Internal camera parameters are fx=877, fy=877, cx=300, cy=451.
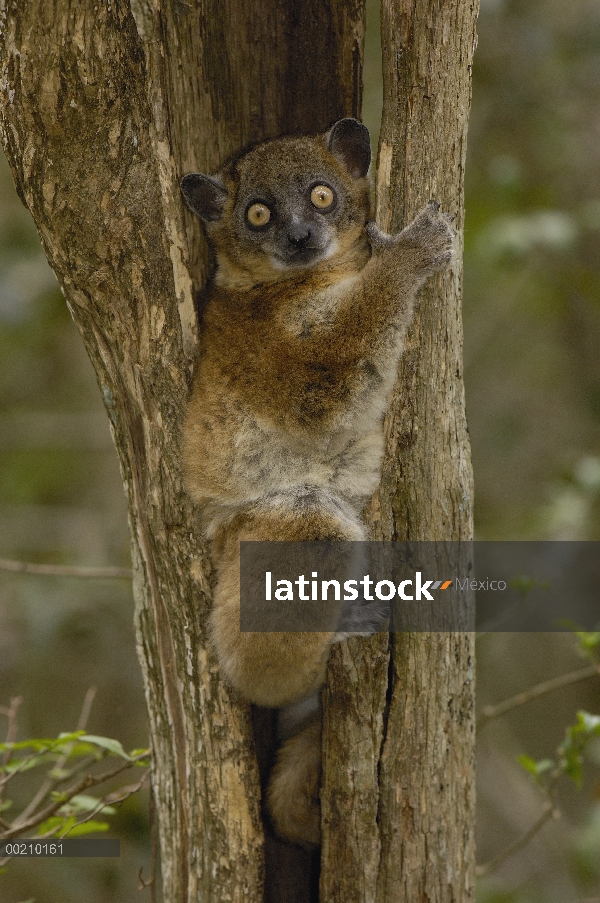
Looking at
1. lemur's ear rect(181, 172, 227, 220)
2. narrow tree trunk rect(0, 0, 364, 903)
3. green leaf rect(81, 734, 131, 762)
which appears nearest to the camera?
narrow tree trunk rect(0, 0, 364, 903)

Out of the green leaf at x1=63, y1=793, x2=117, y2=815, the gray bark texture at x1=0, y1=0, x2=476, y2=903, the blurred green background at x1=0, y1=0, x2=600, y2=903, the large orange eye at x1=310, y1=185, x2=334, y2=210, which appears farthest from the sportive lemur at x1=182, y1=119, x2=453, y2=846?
the blurred green background at x1=0, y1=0, x2=600, y2=903

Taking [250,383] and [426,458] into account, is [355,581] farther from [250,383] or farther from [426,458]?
[250,383]

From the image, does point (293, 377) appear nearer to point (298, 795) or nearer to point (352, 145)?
point (352, 145)

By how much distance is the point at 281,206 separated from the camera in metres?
3.88

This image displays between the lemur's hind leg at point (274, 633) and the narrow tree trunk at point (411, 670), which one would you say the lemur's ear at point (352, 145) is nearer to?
the narrow tree trunk at point (411, 670)

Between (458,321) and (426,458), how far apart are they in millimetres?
543

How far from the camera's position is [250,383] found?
3.61m

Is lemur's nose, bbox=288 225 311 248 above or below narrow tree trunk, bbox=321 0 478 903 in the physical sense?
above

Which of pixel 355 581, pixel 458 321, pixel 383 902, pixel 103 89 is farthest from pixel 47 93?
pixel 383 902

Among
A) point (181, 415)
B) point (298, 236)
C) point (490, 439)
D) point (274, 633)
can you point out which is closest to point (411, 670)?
point (274, 633)

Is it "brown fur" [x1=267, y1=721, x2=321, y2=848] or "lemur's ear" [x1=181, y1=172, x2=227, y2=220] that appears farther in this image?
"lemur's ear" [x1=181, y1=172, x2=227, y2=220]

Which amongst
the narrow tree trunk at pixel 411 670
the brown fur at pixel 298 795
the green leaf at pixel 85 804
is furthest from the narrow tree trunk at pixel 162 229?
the narrow tree trunk at pixel 411 670

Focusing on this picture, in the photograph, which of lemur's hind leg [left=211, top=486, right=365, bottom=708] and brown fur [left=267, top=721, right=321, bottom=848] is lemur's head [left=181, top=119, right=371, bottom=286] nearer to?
lemur's hind leg [left=211, top=486, right=365, bottom=708]

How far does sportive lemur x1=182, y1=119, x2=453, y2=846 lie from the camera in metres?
3.40
